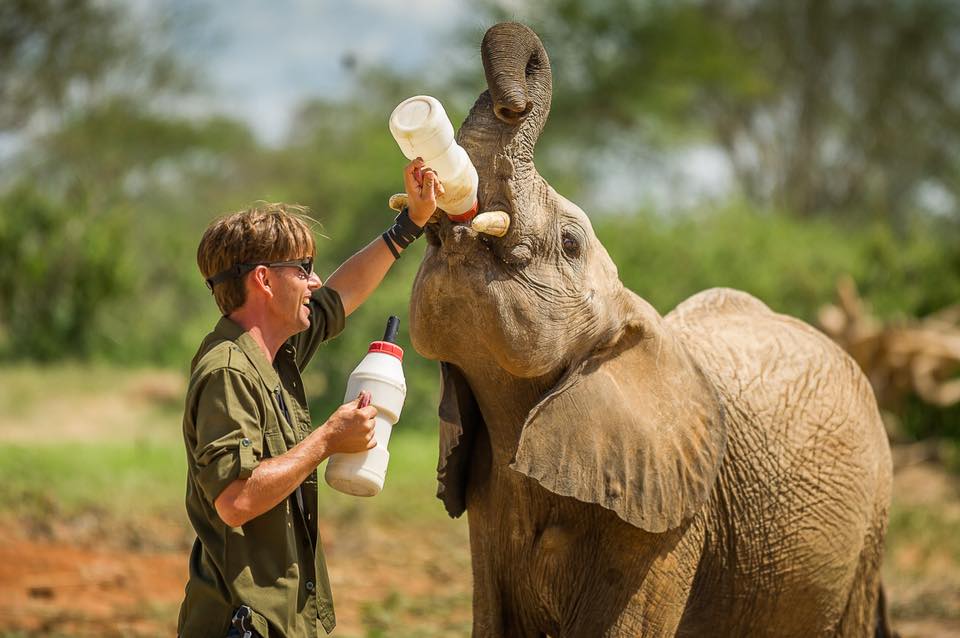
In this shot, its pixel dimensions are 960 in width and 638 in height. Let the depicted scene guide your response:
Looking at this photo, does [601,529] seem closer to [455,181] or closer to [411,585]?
[455,181]

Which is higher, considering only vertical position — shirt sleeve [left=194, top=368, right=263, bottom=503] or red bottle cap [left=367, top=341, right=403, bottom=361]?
red bottle cap [left=367, top=341, right=403, bottom=361]

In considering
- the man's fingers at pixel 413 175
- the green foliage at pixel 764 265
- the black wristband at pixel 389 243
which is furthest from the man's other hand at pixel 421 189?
the green foliage at pixel 764 265

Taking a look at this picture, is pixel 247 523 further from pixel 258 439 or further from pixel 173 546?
pixel 173 546

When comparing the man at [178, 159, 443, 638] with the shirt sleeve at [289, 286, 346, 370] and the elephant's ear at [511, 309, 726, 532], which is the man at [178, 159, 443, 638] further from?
the elephant's ear at [511, 309, 726, 532]

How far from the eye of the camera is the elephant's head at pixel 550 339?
296 cm

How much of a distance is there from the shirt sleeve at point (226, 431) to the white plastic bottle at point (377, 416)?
20 cm

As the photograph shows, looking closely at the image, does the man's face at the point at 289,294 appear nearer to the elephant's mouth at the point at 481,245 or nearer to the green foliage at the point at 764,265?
the elephant's mouth at the point at 481,245

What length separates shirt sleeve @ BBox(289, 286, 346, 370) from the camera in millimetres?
3371

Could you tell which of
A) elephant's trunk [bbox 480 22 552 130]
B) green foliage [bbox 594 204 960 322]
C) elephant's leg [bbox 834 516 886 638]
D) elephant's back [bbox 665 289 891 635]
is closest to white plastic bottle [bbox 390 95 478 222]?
elephant's trunk [bbox 480 22 552 130]

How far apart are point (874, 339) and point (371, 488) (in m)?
9.29

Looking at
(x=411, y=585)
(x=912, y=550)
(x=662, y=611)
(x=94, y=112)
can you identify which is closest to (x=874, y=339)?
(x=912, y=550)

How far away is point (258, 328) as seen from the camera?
3.02 meters

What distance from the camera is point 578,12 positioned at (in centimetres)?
2570

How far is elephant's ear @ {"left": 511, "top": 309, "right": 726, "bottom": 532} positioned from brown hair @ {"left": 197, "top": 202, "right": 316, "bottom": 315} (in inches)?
29.6
